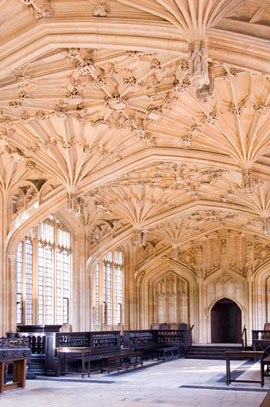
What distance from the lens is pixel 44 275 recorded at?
23266 millimetres

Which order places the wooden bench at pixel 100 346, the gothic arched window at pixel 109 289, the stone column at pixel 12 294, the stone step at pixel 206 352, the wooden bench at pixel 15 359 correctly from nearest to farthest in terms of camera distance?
the wooden bench at pixel 15 359
the wooden bench at pixel 100 346
the stone column at pixel 12 294
the stone step at pixel 206 352
the gothic arched window at pixel 109 289

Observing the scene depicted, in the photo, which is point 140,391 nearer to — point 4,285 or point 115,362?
→ point 115,362

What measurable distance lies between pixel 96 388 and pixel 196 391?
91.1 inches

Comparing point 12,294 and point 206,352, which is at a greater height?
point 12,294

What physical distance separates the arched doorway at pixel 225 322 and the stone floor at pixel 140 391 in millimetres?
15609

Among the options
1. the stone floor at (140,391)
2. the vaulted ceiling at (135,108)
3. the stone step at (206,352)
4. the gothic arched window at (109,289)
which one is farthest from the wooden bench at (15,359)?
the gothic arched window at (109,289)

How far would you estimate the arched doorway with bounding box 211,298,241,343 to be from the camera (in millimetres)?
33094

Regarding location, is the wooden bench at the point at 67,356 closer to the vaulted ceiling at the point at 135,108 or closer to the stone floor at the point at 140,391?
the stone floor at the point at 140,391

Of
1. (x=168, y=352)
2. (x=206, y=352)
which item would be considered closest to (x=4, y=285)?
(x=168, y=352)

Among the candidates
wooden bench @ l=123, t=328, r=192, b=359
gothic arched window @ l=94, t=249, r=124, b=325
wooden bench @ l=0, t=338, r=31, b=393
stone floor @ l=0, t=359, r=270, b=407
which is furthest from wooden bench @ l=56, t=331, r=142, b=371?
gothic arched window @ l=94, t=249, r=124, b=325

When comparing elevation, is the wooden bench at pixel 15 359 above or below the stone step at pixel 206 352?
above

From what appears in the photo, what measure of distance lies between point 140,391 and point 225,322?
69.9ft

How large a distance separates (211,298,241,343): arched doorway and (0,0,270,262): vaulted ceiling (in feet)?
30.5

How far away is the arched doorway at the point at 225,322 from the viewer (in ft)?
109
